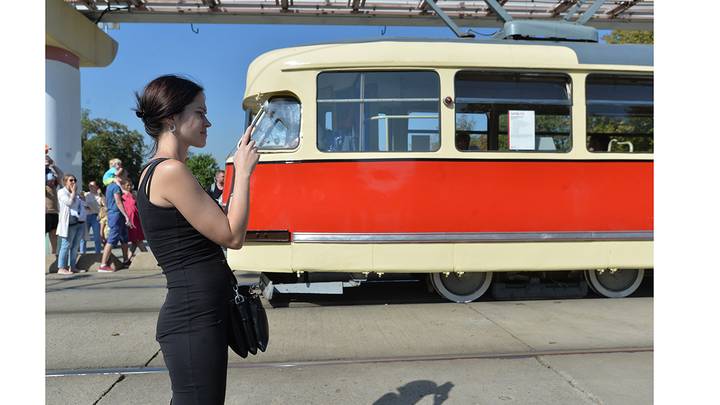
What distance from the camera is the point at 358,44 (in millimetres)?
6230

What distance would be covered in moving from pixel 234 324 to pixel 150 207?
51 centimetres

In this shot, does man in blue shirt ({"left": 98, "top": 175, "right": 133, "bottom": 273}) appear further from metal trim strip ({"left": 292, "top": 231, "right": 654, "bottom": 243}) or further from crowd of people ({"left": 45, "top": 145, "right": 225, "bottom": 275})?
metal trim strip ({"left": 292, "top": 231, "right": 654, "bottom": 243})

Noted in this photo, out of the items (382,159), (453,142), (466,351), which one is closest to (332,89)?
(382,159)

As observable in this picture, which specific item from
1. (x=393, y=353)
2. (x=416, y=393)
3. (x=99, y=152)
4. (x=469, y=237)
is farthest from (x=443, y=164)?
(x=99, y=152)

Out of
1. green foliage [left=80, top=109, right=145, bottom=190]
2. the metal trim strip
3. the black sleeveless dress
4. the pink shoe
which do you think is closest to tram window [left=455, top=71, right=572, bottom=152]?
the metal trim strip

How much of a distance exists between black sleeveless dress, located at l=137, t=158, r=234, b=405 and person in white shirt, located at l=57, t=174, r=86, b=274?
26.0 ft

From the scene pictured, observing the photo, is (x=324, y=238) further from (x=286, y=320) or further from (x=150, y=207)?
(x=150, y=207)

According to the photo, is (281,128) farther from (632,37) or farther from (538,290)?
(632,37)

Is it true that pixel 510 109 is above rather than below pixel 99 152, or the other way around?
below

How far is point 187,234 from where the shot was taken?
187 centimetres

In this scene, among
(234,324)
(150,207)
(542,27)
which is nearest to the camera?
(150,207)

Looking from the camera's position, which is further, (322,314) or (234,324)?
(322,314)

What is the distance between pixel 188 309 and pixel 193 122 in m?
0.67

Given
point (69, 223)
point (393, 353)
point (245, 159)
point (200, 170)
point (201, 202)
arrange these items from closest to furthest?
point (201, 202) < point (245, 159) < point (393, 353) < point (69, 223) < point (200, 170)
